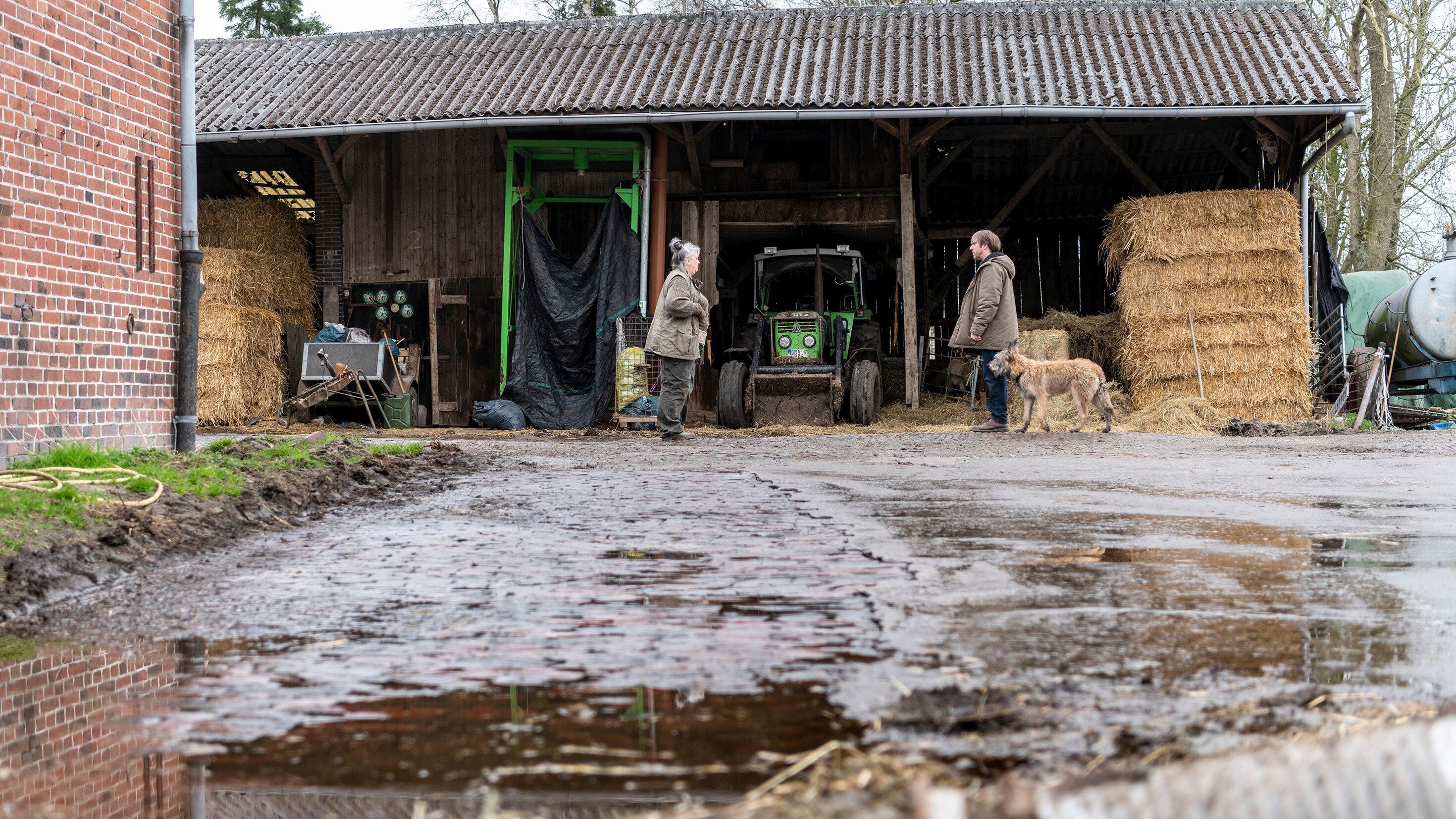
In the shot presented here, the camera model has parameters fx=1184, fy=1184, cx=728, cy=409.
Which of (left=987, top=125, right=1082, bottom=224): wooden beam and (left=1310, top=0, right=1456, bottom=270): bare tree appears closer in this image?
(left=987, top=125, right=1082, bottom=224): wooden beam

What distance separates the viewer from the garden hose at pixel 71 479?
5059 mm

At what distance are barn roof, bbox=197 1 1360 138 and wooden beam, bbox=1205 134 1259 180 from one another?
1197 mm

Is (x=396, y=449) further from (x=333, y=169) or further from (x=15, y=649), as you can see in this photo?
(x=333, y=169)

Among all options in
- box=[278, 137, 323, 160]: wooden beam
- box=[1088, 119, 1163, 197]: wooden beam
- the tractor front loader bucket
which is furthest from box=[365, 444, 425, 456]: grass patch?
box=[1088, 119, 1163, 197]: wooden beam

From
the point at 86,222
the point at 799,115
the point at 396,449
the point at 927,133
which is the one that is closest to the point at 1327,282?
the point at 927,133

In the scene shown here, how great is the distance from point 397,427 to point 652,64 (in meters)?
6.09

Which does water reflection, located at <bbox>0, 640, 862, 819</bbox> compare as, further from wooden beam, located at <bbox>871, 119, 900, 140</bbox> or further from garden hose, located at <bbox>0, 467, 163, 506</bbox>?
wooden beam, located at <bbox>871, 119, 900, 140</bbox>

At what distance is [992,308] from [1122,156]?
4.67 meters

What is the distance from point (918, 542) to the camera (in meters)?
4.63

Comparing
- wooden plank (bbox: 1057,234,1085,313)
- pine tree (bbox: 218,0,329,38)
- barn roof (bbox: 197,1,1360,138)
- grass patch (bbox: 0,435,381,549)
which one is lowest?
grass patch (bbox: 0,435,381,549)

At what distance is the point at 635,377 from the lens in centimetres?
1462

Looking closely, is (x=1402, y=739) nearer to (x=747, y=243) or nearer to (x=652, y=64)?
(x=652, y=64)

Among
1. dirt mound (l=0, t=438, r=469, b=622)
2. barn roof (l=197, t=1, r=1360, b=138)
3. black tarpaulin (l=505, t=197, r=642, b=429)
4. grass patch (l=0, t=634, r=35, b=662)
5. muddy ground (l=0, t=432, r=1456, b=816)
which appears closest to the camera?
muddy ground (l=0, t=432, r=1456, b=816)

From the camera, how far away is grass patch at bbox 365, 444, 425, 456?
8.28 m
